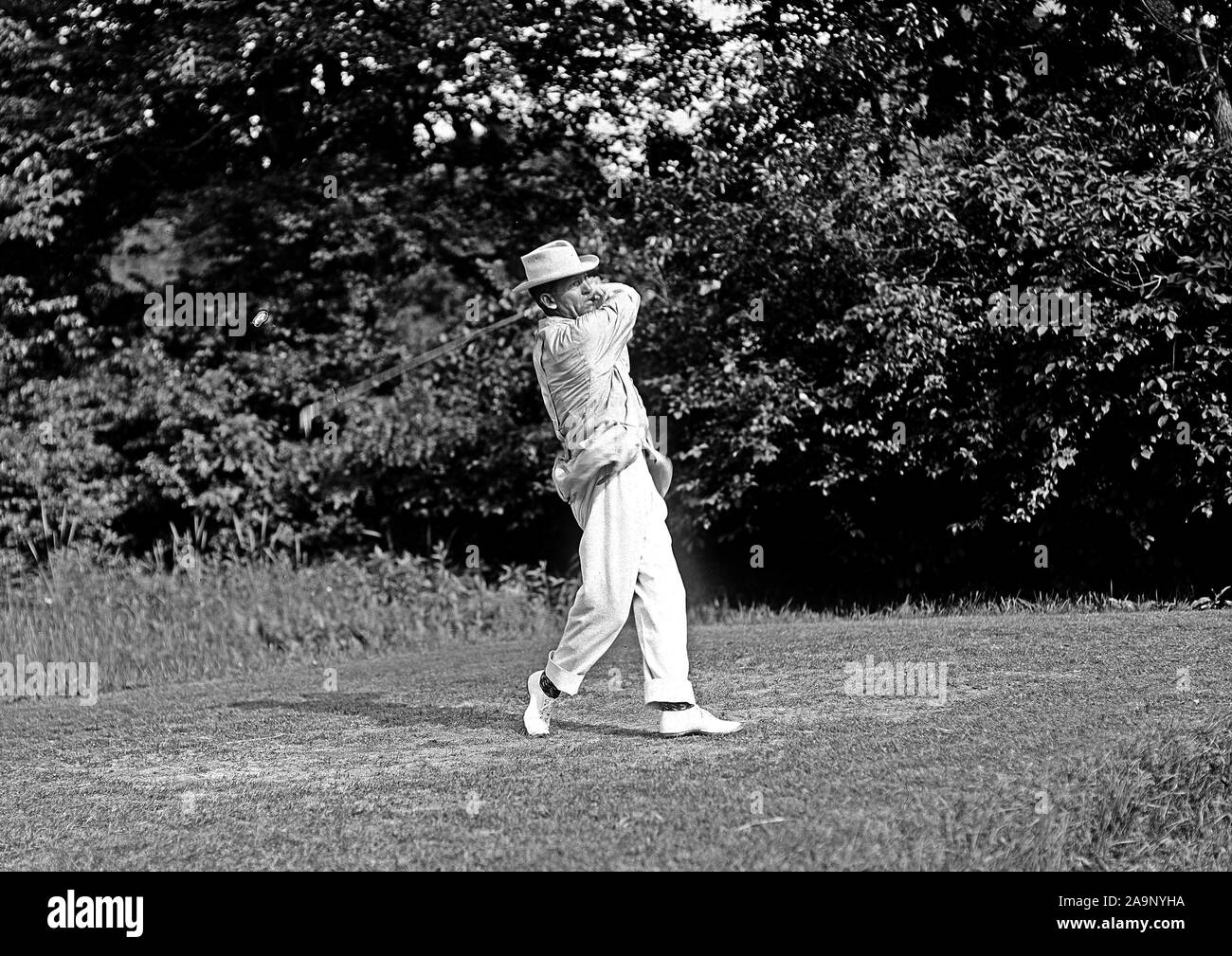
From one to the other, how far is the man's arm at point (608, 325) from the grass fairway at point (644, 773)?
1809 millimetres

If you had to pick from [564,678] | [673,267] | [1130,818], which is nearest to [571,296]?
[564,678]

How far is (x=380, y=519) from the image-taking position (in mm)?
17359

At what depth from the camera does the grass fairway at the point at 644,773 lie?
17.0ft

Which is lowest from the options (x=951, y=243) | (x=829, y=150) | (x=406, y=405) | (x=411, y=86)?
(x=406, y=405)

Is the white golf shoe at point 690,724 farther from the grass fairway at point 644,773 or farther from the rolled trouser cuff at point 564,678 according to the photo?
the rolled trouser cuff at point 564,678

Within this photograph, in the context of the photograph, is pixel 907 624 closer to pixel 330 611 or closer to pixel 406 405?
pixel 330 611

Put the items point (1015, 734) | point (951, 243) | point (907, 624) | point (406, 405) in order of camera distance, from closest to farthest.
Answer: point (1015, 734) < point (907, 624) < point (951, 243) < point (406, 405)

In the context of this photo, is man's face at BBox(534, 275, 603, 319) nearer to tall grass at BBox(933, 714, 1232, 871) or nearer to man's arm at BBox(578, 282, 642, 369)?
man's arm at BBox(578, 282, 642, 369)

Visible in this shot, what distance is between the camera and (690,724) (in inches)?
267

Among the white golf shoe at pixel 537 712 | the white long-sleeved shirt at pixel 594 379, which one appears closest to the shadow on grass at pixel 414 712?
the white golf shoe at pixel 537 712

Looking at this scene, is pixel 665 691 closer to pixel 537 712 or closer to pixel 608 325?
pixel 537 712
